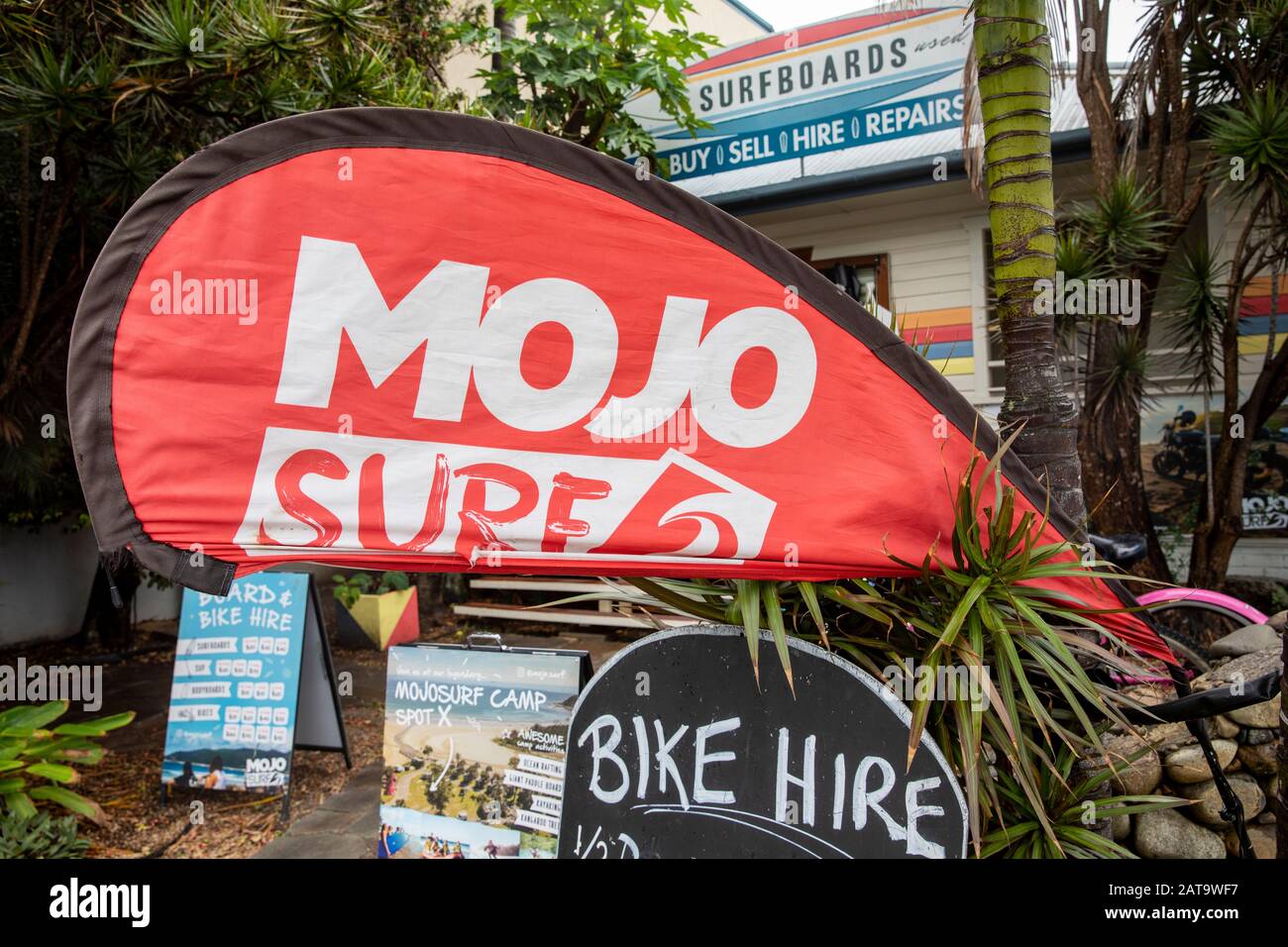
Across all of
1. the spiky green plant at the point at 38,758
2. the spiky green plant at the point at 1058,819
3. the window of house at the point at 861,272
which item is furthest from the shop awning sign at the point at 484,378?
the window of house at the point at 861,272

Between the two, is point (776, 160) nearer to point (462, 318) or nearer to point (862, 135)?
point (862, 135)

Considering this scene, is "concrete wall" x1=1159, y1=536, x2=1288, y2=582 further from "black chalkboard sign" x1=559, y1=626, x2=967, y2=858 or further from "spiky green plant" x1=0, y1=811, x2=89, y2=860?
"spiky green plant" x1=0, y1=811, x2=89, y2=860

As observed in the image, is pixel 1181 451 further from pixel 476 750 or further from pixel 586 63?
pixel 476 750

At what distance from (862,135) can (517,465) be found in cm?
852

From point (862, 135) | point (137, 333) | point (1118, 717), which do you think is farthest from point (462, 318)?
point (862, 135)

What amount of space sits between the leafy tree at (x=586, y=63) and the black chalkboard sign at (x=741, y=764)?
6.89 meters

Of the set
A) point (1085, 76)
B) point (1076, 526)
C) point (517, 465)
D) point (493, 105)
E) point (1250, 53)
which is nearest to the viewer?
point (517, 465)

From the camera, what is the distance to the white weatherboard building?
329 inches

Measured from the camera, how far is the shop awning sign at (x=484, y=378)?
205 cm

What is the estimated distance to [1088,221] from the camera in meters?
6.82

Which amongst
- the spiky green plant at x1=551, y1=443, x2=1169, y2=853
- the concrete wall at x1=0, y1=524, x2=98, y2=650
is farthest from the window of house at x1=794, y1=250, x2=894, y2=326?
the concrete wall at x1=0, y1=524, x2=98, y2=650

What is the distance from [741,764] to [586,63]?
7.69 metres
